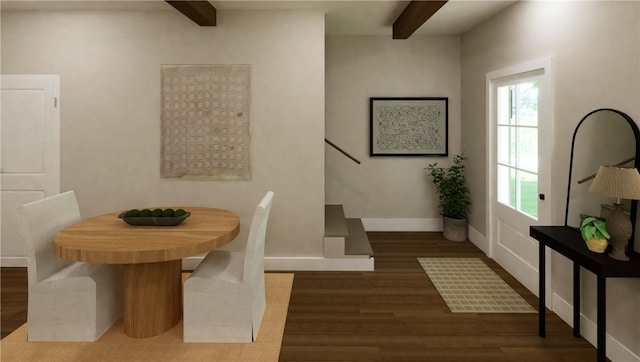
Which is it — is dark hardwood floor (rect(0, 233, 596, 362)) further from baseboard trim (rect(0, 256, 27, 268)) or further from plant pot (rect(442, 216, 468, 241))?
plant pot (rect(442, 216, 468, 241))

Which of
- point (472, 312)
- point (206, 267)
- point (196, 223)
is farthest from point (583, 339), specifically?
point (196, 223)

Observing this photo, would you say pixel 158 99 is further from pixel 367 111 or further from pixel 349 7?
pixel 367 111

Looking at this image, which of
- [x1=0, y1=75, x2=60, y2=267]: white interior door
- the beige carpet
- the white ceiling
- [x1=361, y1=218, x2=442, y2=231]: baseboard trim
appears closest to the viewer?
the beige carpet

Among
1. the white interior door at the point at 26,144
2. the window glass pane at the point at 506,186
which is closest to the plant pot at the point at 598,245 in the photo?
the window glass pane at the point at 506,186

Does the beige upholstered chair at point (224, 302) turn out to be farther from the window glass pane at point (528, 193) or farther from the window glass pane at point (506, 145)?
the window glass pane at point (506, 145)

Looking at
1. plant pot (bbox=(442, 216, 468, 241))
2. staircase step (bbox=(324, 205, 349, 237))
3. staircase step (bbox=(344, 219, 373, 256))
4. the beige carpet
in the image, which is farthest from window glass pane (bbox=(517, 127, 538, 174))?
the beige carpet

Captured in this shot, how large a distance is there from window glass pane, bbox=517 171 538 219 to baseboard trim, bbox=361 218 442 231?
1794mm

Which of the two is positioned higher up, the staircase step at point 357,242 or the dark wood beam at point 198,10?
the dark wood beam at point 198,10

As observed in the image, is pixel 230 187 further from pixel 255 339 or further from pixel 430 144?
pixel 430 144

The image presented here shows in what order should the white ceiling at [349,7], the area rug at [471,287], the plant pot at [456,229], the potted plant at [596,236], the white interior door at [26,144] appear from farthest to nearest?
the plant pot at [456,229] < the white interior door at [26,144] < the white ceiling at [349,7] < the area rug at [471,287] < the potted plant at [596,236]

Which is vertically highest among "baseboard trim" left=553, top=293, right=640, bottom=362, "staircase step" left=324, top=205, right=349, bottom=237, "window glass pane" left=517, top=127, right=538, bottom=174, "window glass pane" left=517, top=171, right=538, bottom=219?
"window glass pane" left=517, top=127, right=538, bottom=174

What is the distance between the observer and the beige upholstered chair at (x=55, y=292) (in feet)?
8.26

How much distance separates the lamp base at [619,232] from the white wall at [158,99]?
94.5 inches

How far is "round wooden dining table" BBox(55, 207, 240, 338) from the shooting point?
228cm
